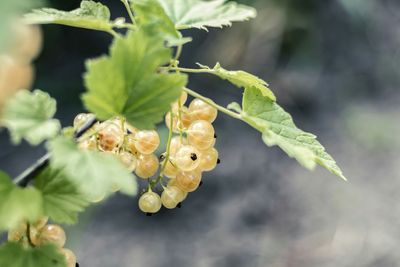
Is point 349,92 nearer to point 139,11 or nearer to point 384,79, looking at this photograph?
point 384,79

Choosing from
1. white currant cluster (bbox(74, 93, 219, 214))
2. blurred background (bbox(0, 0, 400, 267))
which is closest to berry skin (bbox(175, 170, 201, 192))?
white currant cluster (bbox(74, 93, 219, 214))

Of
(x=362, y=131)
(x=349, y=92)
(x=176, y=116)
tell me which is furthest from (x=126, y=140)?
(x=349, y=92)

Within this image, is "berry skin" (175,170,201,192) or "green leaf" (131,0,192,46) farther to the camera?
"berry skin" (175,170,201,192)

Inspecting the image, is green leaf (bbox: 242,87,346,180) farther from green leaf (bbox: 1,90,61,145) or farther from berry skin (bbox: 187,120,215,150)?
green leaf (bbox: 1,90,61,145)

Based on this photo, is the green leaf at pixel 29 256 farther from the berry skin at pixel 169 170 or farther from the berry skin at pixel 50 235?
the berry skin at pixel 169 170

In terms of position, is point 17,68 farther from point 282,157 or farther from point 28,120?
point 282,157

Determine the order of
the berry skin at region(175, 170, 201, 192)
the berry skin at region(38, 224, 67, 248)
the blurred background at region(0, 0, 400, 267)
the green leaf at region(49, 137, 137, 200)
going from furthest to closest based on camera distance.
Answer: the blurred background at region(0, 0, 400, 267) < the berry skin at region(175, 170, 201, 192) < the berry skin at region(38, 224, 67, 248) < the green leaf at region(49, 137, 137, 200)
